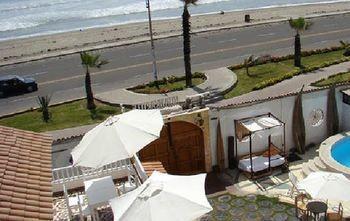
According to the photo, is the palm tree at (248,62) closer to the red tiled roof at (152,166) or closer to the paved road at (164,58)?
the paved road at (164,58)

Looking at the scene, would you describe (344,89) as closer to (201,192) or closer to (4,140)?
(201,192)

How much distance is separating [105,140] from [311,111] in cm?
1197

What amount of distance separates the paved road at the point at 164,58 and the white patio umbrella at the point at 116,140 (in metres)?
21.1

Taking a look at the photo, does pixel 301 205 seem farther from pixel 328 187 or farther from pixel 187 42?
pixel 187 42

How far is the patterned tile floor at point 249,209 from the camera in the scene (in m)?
18.3

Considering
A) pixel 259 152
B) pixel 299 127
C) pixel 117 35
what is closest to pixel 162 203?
pixel 259 152

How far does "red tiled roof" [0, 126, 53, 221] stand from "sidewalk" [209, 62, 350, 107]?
64.7ft

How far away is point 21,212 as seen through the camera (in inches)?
425

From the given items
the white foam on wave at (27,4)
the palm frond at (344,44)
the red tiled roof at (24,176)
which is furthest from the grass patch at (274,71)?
the white foam on wave at (27,4)

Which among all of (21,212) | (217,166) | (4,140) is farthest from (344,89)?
(21,212)

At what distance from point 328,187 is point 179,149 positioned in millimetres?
7255

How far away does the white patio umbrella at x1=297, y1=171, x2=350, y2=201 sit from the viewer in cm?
1761

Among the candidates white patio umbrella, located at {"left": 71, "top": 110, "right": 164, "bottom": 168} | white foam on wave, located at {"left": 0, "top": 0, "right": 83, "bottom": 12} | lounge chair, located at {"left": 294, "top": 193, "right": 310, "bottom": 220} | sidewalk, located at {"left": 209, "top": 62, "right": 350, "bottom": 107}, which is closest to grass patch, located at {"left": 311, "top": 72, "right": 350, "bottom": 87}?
sidewalk, located at {"left": 209, "top": 62, "right": 350, "bottom": 107}

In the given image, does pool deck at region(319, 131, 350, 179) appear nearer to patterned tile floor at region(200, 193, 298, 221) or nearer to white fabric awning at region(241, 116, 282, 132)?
white fabric awning at region(241, 116, 282, 132)
